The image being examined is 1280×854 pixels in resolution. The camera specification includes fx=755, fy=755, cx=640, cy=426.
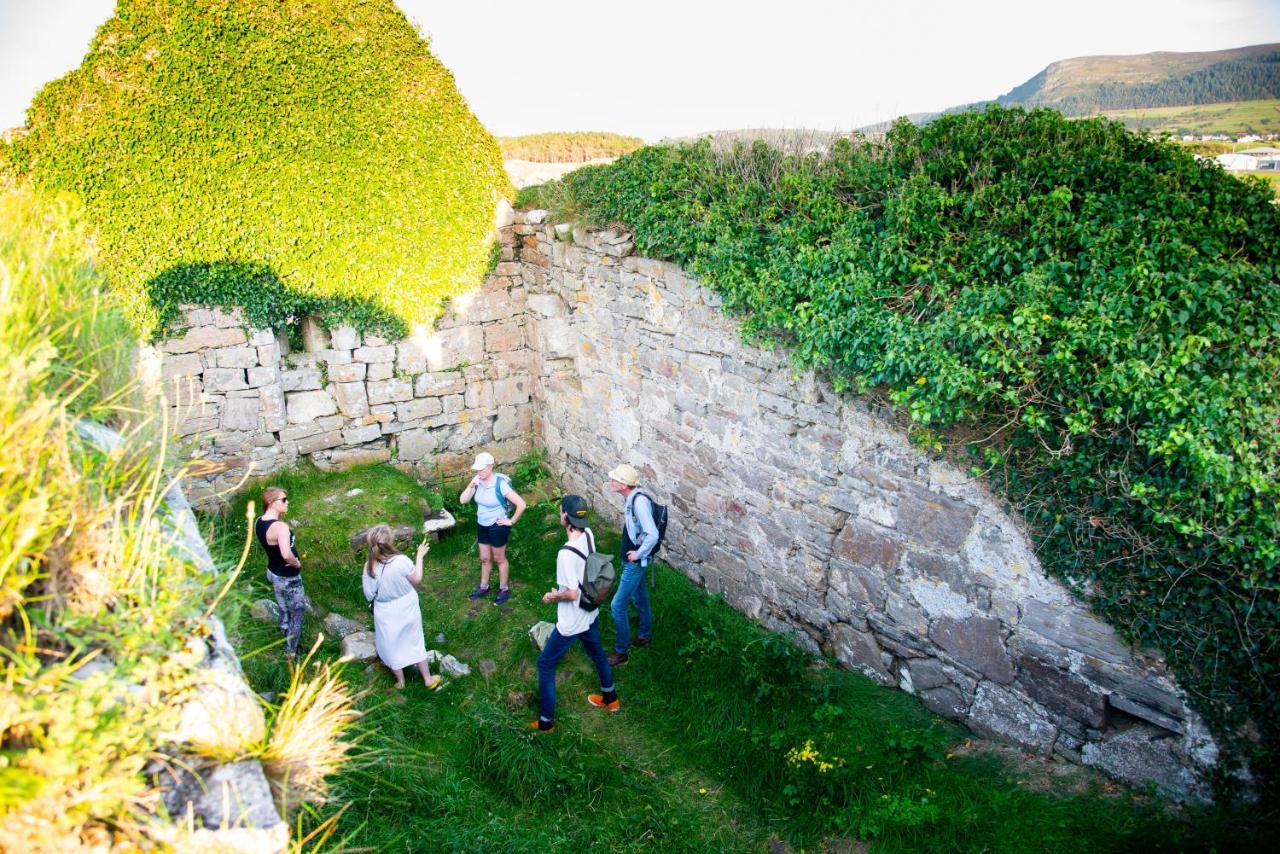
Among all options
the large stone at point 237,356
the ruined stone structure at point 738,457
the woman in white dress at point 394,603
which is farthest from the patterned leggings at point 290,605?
the large stone at point 237,356

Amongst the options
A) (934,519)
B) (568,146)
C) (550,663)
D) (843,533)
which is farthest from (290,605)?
(568,146)

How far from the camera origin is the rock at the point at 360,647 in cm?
613

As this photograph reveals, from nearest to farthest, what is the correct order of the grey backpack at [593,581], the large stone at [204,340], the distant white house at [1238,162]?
the distant white house at [1238,162] → the grey backpack at [593,581] → the large stone at [204,340]

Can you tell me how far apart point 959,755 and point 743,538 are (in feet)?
7.72

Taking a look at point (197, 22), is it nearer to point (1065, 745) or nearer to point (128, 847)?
point (128, 847)

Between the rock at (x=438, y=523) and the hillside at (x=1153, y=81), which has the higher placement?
the hillside at (x=1153, y=81)

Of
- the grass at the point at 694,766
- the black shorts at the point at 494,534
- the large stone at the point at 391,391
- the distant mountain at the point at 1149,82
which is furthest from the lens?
the large stone at the point at 391,391

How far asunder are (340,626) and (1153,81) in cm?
951

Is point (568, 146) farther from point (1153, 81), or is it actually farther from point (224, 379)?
point (1153, 81)

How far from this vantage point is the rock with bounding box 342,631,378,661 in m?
6.13

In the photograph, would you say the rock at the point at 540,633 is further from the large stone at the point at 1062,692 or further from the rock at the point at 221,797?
the rock at the point at 221,797

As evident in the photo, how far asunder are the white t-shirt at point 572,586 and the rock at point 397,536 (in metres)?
3.05

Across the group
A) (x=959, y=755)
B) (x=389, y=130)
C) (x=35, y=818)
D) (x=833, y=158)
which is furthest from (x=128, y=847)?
(x=389, y=130)

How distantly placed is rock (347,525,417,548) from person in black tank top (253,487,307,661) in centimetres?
155
